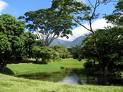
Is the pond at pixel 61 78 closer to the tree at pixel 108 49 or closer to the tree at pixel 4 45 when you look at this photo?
the tree at pixel 108 49

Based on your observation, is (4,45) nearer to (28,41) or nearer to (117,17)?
(28,41)

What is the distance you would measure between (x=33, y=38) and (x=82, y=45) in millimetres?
A: 10274

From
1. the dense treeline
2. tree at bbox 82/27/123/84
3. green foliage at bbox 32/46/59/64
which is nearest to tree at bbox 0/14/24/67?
the dense treeline

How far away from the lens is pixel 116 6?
4744 cm

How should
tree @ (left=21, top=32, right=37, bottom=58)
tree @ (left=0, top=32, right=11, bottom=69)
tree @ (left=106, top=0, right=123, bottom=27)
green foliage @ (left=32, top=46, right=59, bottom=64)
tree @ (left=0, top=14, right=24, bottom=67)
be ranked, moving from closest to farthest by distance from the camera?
tree @ (left=106, top=0, right=123, bottom=27) → tree @ (left=0, top=32, right=11, bottom=69) → tree @ (left=0, top=14, right=24, bottom=67) → tree @ (left=21, top=32, right=37, bottom=58) → green foliage @ (left=32, top=46, right=59, bottom=64)

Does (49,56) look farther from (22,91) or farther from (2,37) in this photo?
(22,91)

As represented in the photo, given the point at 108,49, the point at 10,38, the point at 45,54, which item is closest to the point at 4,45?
the point at 10,38

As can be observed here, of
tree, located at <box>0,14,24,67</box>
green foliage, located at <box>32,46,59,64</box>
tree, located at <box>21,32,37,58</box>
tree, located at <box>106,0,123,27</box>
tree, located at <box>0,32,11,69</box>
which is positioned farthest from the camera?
green foliage, located at <box>32,46,59,64</box>

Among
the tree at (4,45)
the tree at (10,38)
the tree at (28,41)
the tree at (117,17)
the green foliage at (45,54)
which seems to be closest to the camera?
the tree at (117,17)

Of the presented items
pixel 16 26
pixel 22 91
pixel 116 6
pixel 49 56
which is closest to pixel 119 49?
pixel 116 6

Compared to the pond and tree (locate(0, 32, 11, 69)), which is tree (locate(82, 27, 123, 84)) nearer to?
the pond

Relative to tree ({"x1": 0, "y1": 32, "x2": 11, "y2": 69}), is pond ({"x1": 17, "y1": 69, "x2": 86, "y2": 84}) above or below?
below

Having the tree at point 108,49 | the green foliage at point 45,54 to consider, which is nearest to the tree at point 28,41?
the tree at point 108,49

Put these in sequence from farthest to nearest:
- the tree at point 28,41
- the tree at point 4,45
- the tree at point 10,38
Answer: the tree at point 28,41
the tree at point 10,38
the tree at point 4,45
